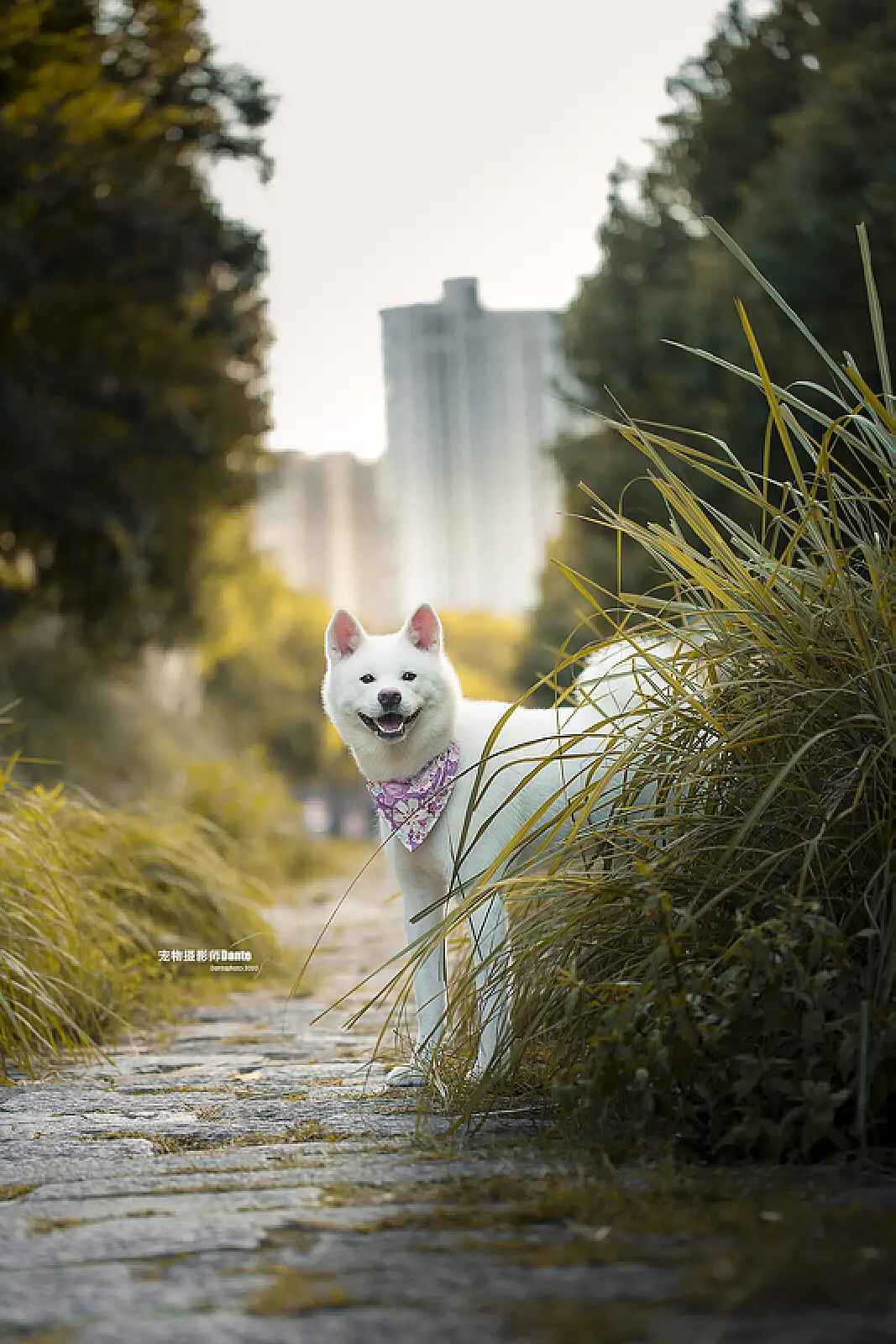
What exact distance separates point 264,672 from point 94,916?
30674 mm

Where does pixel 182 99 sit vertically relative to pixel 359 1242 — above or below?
above

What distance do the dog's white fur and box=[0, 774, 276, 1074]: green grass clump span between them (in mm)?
569

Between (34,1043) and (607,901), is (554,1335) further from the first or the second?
(34,1043)

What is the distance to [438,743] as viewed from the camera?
445cm

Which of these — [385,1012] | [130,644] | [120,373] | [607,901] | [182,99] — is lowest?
[385,1012]

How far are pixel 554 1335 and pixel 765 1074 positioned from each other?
962mm

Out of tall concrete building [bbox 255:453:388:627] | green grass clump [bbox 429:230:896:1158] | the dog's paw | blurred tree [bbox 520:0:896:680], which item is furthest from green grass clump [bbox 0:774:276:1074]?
tall concrete building [bbox 255:453:388:627]

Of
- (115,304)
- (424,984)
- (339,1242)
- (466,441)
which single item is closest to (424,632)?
(424,984)

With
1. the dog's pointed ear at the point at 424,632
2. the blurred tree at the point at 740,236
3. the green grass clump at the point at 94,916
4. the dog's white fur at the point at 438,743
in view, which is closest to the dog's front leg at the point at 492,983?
the dog's white fur at the point at 438,743

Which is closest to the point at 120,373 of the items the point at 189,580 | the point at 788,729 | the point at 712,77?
the point at 189,580

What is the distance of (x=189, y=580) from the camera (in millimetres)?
21266

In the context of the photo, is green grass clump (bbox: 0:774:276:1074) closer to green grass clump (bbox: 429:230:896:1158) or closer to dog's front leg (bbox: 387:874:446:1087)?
dog's front leg (bbox: 387:874:446:1087)

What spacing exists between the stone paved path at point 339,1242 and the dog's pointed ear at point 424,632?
5.22 feet

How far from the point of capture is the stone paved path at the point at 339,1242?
1.87m
